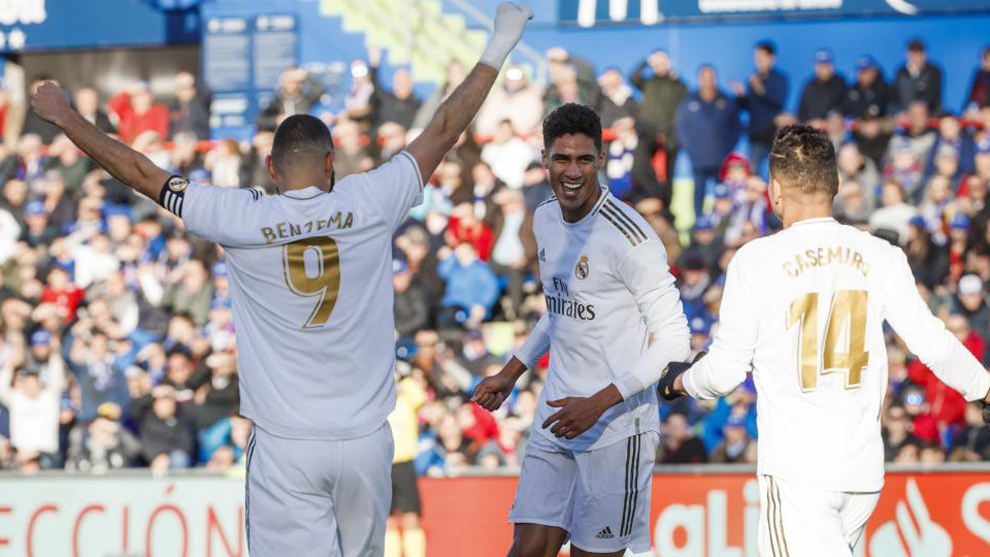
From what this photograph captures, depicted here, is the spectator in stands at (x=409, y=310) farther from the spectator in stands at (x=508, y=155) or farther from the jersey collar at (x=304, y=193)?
the jersey collar at (x=304, y=193)

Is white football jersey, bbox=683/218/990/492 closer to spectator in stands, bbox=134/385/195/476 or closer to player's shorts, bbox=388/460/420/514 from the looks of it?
player's shorts, bbox=388/460/420/514

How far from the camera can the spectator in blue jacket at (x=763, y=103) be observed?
15172 millimetres

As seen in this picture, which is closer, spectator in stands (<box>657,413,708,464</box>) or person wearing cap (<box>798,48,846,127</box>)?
spectator in stands (<box>657,413,708,464</box>)

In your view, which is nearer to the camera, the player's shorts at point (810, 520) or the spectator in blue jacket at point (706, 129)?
the player's shorts at point (810, 520)

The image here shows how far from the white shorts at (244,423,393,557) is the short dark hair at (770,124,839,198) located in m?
1.96

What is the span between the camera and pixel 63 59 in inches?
809

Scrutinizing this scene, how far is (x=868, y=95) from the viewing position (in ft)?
48.9

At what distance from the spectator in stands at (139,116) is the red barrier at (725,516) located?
8.83 metres

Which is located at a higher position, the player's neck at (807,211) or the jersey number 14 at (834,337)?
the player's neck at (807,211)

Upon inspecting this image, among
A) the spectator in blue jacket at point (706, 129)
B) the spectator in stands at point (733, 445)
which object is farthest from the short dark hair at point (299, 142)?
the spectator in blue jacket at point (706, 129)

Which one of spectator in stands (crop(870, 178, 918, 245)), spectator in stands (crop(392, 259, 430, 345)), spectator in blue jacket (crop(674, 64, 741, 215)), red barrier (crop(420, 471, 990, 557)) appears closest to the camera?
red barrier (crop(420, 471, 990, 557))

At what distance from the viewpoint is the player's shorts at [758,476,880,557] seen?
5418 mm

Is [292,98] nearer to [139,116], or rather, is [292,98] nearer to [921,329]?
[139,116]

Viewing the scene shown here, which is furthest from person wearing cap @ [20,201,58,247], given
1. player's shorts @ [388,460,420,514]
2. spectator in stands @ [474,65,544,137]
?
player's shorts @ [388,460,420,514]
